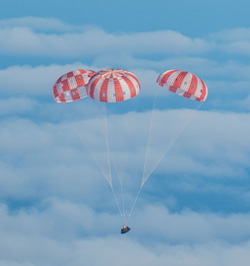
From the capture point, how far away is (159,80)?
59.2 metres

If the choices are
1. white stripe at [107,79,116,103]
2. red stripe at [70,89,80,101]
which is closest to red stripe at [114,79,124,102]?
white stripe at [107,79,116,103]

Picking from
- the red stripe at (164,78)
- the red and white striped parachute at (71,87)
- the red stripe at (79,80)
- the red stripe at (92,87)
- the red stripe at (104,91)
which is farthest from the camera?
the red stripe at (79,80)

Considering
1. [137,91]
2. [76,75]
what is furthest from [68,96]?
[137,91]

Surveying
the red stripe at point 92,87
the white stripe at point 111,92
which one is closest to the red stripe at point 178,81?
the white stripe at point 111,92

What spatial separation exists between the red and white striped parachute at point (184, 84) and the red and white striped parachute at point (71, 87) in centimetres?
626

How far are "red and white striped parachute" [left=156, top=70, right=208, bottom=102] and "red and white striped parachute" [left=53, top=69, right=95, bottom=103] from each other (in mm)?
6259

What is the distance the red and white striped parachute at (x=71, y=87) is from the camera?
60.1 metres

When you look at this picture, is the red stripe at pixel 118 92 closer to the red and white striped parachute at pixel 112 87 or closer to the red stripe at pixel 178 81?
the red and white striped parachute at pixel 112 87

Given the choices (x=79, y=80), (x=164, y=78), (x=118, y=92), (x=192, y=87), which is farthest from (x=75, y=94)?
(x=192, y=87)

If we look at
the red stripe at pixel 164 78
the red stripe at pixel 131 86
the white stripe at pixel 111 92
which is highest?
the red stripe at pixel 164 78

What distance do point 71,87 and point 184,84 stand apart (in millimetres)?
9187

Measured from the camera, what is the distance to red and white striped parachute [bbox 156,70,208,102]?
58.4 metres

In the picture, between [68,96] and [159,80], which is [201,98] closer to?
[159,80]

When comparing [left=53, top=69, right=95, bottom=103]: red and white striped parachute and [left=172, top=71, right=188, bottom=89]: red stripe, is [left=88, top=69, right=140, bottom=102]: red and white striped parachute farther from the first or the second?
[left=172, top=71, right=188, bottom=89]: red stripe
